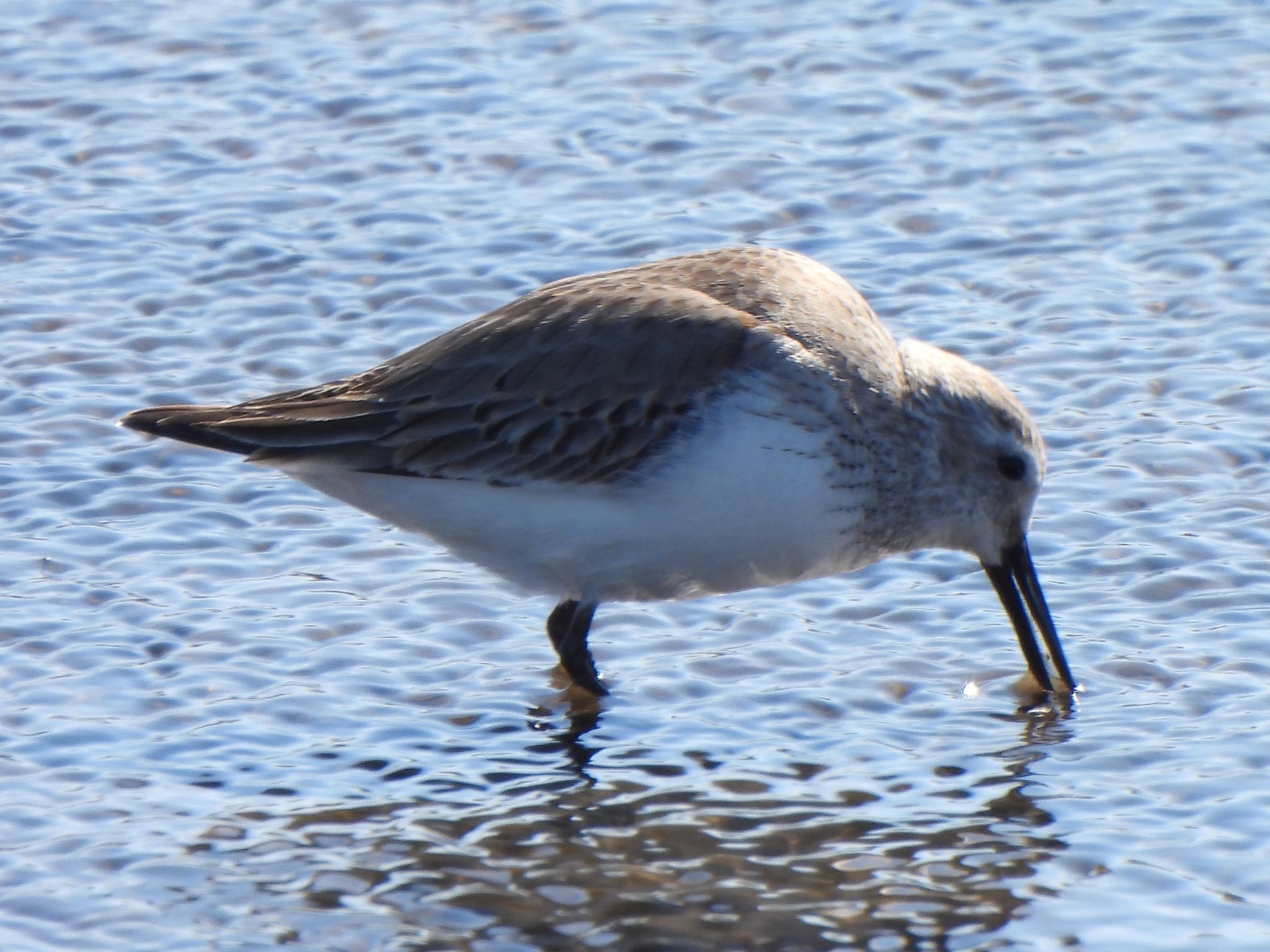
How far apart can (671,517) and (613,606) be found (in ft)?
4.50

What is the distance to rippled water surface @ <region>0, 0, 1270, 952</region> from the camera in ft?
20.3

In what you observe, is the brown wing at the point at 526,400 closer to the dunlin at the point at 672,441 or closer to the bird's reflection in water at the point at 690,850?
the dunlin at the point at 672,441

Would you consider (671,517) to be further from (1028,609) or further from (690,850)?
(1028,609)

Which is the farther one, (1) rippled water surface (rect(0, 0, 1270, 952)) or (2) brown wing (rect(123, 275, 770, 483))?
(2) brown wing (rect(123, 275, 770, 483))

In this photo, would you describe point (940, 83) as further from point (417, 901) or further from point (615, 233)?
point (417, 901)

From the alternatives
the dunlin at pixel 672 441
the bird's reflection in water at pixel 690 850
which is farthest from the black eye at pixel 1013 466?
the bird's reflection in water at pixel 690 850

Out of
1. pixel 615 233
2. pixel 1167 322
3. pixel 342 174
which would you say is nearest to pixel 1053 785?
pixel 1167 322

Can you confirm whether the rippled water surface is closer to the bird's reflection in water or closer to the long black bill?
the bird's reflection in water

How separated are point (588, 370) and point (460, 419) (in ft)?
1.58

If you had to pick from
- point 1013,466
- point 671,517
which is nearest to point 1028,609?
point 1013,466

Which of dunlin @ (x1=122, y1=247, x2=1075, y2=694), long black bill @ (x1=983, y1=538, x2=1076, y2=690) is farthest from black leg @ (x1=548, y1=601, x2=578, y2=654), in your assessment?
long black bill @ (x1=983, y1=538, x2=1076, y2=690)

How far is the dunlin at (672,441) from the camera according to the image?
6828 millimetres

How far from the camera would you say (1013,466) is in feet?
24.1

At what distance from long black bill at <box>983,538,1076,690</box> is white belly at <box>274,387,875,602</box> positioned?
2.01ft
